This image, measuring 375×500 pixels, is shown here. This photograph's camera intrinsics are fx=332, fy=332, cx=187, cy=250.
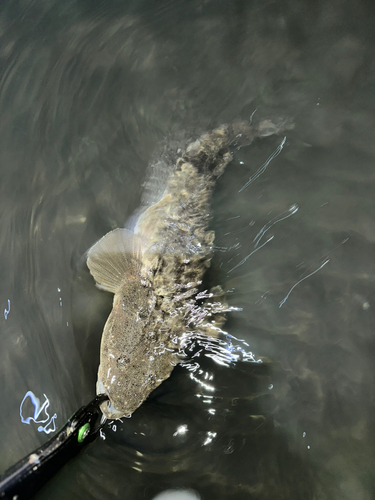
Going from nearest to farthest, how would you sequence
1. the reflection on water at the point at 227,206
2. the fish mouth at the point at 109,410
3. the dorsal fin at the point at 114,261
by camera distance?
the fish mouth at the point at 109,410 < the reflection on water at the point at 227,206 < the dorsal fin at the point at 114,261

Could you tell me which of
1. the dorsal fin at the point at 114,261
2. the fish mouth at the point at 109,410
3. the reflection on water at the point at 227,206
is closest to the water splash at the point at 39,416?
the reflection on water at the point at 227,206

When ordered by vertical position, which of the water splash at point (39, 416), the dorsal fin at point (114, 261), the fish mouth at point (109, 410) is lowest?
the fish mouth at point (109, 410)

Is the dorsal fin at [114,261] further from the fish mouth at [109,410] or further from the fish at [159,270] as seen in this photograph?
the fish mouth at [109,410]

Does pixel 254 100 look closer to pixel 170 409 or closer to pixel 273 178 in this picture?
pixel 273 178

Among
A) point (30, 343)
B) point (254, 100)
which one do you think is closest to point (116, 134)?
point (254, 100)

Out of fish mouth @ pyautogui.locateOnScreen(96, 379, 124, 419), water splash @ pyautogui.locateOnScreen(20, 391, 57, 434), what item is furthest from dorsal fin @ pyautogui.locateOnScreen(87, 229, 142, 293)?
water splash @ pyautogui.locateOnScreen(20, 391, 57, 434)

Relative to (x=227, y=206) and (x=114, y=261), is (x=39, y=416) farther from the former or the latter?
(x=227, y=206)
